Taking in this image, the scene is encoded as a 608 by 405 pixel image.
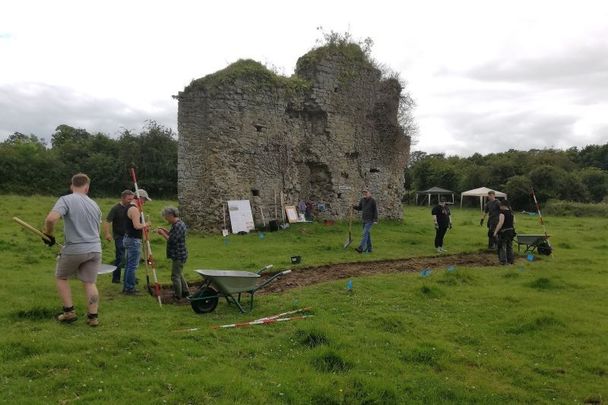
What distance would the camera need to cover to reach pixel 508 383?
6.13 meters

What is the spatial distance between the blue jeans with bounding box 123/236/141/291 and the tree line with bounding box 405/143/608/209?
1772 inches

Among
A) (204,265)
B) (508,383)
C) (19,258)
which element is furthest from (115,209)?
(508,383)

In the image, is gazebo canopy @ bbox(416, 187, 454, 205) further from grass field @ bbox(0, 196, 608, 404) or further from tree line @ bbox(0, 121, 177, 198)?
grass field @ bbox(0, 196, 608, 404)

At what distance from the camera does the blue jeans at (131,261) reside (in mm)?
9352

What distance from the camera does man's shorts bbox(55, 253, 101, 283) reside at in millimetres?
6887

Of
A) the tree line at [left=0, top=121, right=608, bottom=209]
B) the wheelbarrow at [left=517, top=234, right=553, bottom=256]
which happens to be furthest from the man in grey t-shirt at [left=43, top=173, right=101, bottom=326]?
Answer: the tree line at [left=0, top=121, right=608, bottom=209]

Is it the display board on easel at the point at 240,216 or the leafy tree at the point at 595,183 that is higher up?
the leafy tree at the point at 595,183

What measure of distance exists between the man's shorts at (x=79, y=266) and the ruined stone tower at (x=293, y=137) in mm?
12151

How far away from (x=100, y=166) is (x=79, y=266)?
1717 inches

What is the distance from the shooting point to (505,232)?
46.9ft

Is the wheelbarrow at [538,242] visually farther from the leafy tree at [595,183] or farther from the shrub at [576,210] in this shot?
the leafy tree at [595,183]

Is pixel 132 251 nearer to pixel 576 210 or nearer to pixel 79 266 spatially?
pixel 79 266

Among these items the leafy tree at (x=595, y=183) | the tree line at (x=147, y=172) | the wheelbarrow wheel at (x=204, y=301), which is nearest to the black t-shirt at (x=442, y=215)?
the wheelbarrow wheel at (x=204, y=301)

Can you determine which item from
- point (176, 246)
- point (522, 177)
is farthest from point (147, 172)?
point (176, 246)
